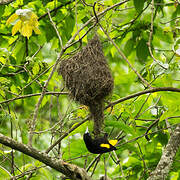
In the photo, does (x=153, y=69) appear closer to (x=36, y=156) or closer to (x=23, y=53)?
(x=36, y=156)

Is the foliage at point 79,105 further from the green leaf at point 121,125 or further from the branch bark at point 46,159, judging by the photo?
the branch bark at point 46,159

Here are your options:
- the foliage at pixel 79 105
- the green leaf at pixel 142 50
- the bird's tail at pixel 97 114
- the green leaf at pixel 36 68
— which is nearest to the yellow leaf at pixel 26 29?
the foliage at pixel 79 105

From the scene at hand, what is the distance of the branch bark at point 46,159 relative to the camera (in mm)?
2246

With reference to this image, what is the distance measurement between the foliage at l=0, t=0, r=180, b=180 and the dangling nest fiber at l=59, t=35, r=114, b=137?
127 millimetres

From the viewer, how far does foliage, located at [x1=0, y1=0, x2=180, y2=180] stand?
114 inches

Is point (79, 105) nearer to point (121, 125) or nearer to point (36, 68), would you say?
point (121, 125)

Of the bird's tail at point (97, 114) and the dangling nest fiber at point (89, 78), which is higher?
the dangling nest fiber at point (89, 78)

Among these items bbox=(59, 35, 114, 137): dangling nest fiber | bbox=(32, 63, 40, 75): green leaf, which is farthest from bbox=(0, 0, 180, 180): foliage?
bbox=(59, 35, 114, 137): dangling nest fiber

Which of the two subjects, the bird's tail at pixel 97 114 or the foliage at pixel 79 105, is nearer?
the bird's tail at pixel 97 114

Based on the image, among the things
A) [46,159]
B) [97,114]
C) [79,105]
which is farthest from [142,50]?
[46,159]

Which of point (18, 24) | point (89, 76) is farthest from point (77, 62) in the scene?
point (18, 24)

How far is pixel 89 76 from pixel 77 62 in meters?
0.16

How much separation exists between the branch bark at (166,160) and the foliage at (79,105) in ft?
0.50

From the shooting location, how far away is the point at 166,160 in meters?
2.97
